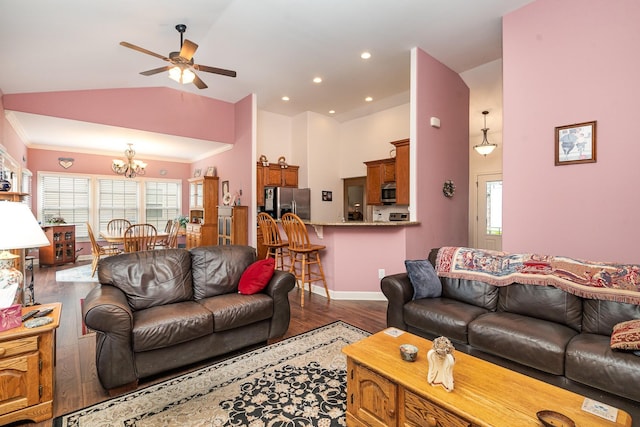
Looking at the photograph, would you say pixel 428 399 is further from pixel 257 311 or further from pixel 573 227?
pixel 573 227

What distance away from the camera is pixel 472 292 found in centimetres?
272

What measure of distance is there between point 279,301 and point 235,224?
3232mm

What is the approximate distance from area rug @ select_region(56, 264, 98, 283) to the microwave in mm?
5328

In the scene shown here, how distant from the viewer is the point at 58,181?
7133mm

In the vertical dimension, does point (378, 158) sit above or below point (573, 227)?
above

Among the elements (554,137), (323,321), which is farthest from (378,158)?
(323,321)

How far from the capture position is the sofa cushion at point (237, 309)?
8.13 ft

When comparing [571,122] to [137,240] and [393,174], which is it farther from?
[137,240]

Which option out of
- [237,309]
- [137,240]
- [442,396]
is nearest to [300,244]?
[237,309]

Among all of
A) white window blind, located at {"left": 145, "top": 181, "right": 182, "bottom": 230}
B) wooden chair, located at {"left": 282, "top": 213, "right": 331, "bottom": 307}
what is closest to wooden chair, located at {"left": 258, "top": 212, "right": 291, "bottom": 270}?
wooden chair, located at {"left": 282, "top": 213, "right": 331, "bottom": 307}

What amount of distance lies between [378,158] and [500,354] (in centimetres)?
528

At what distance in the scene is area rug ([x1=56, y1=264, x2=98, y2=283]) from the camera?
5.31 m

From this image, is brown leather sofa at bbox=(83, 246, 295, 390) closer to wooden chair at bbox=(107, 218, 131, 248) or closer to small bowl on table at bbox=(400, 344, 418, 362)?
small bowl on table at bbox=(400, 344, 418, 362)

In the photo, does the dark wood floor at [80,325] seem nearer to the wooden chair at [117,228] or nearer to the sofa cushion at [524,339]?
the wooden chair at [117,228]
